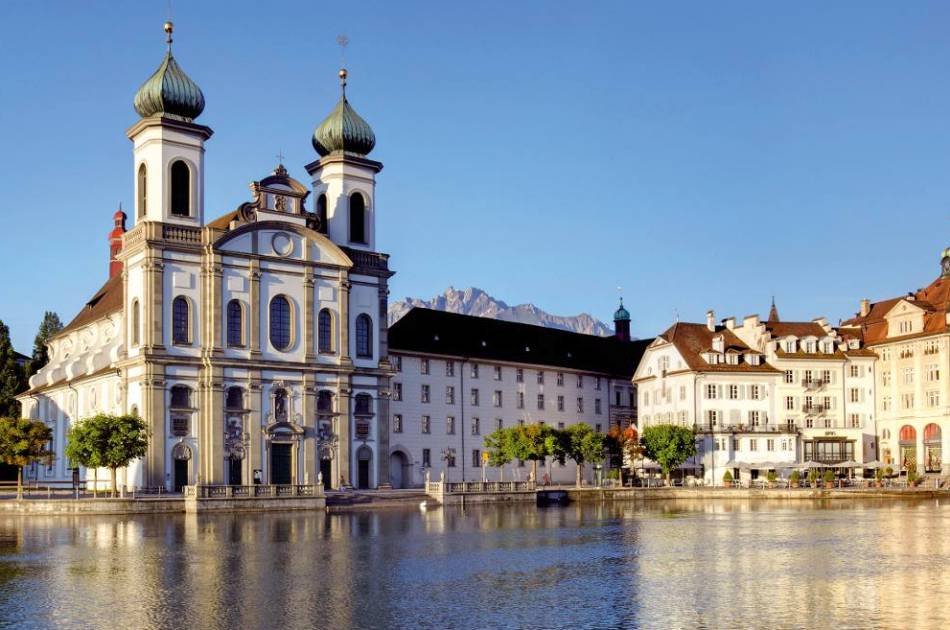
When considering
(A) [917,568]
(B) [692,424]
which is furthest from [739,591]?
(B) [692,424]

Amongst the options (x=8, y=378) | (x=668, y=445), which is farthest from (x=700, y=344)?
(x=8, y=378)

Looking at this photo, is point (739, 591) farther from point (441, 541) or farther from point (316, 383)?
point (316, 383)

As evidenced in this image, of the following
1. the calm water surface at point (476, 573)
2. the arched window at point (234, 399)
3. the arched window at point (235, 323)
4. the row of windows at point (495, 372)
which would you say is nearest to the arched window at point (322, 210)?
the arched window at point (235, 323)

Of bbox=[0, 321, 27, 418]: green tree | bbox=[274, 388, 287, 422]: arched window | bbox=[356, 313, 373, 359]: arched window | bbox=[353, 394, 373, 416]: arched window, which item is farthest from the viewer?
bbox=[0, 321, 27, 418]: green tree

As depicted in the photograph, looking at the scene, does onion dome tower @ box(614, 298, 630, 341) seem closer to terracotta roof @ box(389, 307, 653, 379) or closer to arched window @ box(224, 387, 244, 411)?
terracotta roof @ box(389, 307, 653, 379)

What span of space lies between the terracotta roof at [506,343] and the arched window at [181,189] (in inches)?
808

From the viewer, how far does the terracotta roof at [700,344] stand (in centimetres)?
10312

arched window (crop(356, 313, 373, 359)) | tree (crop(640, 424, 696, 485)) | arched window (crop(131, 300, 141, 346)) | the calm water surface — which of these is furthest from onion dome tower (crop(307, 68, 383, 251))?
the calm water surface

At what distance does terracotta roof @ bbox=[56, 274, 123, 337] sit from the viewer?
9631cm

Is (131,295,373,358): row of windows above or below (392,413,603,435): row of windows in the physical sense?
above

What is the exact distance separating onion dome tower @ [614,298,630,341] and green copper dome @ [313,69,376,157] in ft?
190

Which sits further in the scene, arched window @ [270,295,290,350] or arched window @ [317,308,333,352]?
arched window @ [317,308,333,352]

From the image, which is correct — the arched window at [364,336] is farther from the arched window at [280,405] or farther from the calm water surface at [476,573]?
the calm water surface at [476,573]

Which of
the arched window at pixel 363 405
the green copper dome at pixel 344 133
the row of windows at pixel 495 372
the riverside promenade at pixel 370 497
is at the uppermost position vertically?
the green copper dome at pixel 344 133
